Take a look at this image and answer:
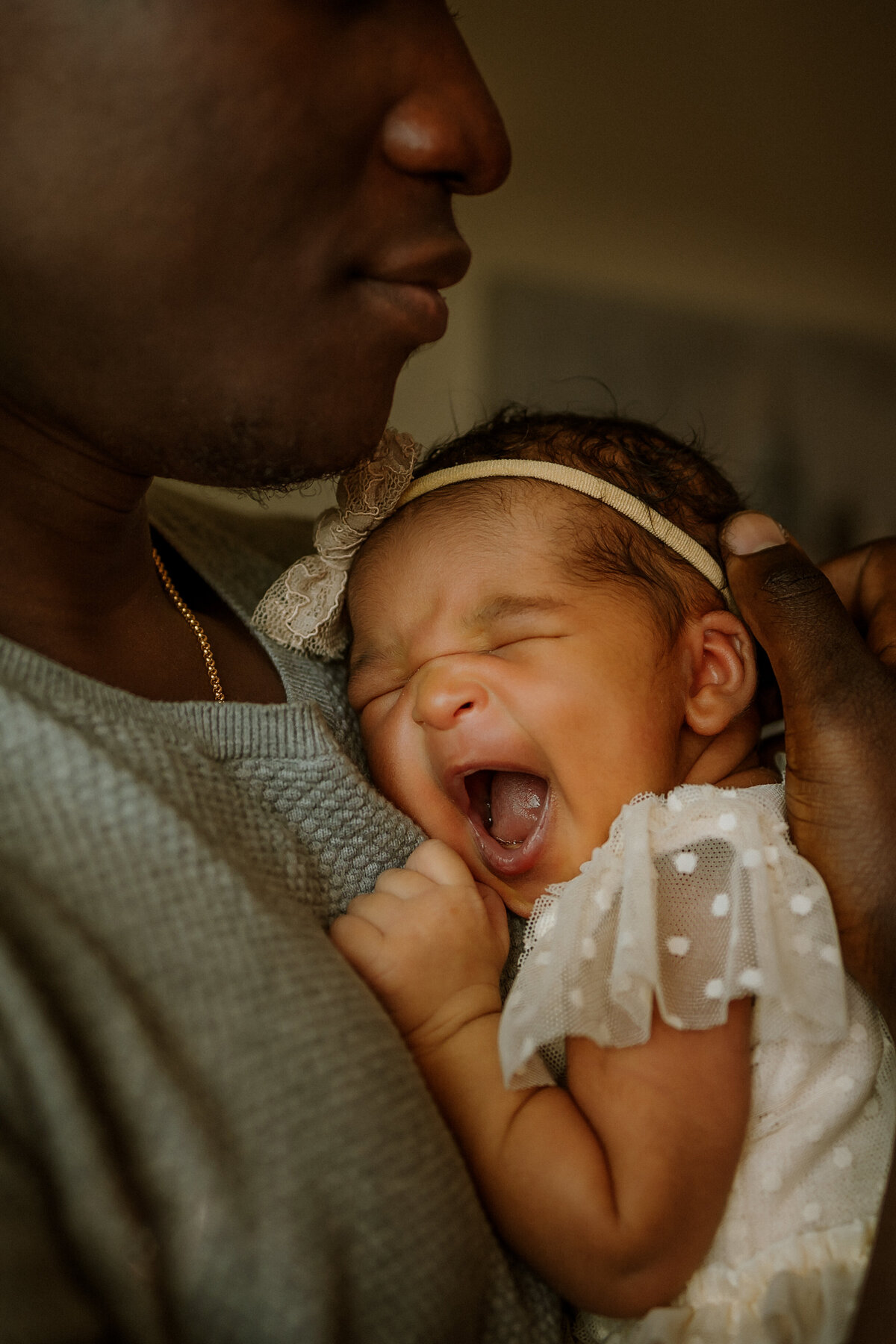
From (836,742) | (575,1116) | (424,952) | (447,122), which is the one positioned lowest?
(575,1116)

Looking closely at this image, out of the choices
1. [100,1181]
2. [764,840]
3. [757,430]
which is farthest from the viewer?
[757,430]

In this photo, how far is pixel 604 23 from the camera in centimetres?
261

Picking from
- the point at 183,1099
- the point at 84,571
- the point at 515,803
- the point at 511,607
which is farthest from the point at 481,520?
the point at 183,1099

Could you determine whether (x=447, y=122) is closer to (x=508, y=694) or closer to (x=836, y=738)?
(x=508, y=694)

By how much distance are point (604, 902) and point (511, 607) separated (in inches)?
13.6

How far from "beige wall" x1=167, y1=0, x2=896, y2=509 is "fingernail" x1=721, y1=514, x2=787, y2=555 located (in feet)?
5.14

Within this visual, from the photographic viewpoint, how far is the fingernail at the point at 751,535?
1139mm

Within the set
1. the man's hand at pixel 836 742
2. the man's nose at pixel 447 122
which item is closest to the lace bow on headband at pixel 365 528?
the man's hand at pixel 836 742

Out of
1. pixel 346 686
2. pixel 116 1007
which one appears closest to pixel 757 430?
pixel 346 686

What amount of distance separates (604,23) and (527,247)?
0.58 metres

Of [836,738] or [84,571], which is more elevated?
[84,571]

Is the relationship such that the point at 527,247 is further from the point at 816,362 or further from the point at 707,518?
the point at 707,518

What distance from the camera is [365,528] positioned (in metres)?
1.23

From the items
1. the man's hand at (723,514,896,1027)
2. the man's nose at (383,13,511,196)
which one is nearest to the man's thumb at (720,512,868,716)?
the man's hand at (723,514,896,1027)
